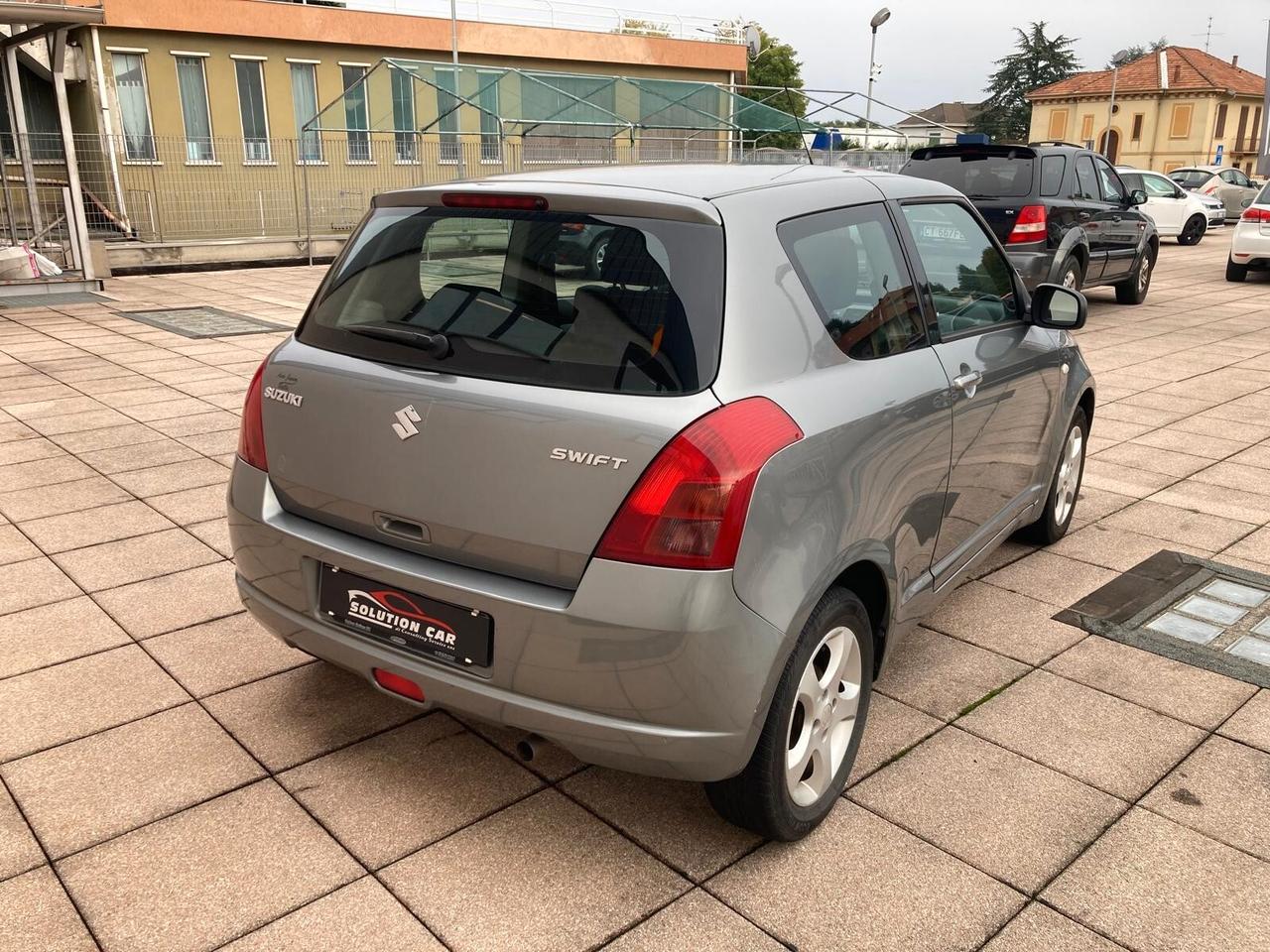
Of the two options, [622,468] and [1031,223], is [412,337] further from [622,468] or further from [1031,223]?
[1031,223]

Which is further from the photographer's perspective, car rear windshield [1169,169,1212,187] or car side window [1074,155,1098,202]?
car rear windshield [1169,169,1212,187]

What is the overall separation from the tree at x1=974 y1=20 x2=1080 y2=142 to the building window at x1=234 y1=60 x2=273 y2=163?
69.8 metres

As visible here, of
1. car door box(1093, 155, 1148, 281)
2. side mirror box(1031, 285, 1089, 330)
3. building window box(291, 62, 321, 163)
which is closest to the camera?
side mirror box(1031, 285, 1089, 330)

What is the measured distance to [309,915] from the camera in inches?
96.6

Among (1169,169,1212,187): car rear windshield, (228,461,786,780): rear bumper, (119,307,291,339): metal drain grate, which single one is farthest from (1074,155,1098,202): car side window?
(1169,169,1212,187): car rear windshield

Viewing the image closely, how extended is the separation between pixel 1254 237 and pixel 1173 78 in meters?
61.0

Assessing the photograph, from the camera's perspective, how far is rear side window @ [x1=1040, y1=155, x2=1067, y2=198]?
11344mm

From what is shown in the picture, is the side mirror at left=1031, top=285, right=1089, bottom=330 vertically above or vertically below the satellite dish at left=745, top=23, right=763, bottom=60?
below

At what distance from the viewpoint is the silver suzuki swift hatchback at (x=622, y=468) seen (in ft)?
7.69

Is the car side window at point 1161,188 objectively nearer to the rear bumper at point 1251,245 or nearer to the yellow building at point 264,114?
the rear bumper at point 1251,245

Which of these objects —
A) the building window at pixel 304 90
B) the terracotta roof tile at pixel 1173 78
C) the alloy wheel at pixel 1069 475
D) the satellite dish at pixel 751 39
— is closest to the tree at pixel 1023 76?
the terracotta roof tile at pixel 1173 78

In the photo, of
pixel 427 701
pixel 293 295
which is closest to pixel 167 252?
pixel 293 295

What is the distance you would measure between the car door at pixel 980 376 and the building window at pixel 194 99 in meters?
23.6

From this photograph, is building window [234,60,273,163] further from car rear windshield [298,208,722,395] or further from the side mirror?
car rear windshield [298,208,722,395]
